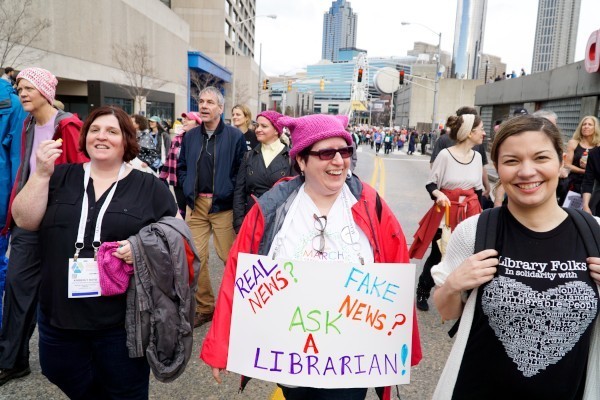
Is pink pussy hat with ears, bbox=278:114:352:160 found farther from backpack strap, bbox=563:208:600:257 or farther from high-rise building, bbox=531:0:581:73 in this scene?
high-rise building, bbox=531:0:581:73

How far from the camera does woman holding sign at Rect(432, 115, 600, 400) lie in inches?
68.6

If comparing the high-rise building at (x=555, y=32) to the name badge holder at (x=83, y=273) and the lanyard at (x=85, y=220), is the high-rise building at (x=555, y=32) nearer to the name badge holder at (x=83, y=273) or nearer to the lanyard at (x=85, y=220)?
the lanyard at (x=85, y=220)

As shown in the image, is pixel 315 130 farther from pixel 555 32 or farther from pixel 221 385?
pixel 555 32

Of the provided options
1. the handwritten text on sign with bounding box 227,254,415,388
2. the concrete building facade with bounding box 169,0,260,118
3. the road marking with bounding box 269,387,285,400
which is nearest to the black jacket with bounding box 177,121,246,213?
the road marking with bounding box 269,387,285,400

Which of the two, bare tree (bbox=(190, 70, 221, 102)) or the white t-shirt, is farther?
bare tree (bbox=(190, 70, 221, 102))

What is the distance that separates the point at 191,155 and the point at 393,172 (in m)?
16.0

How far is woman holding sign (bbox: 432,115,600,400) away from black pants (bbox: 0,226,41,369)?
8.61 ft

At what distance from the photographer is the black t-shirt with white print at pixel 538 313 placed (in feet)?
5.70

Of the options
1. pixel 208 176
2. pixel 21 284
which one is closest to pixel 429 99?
pixel 208 176

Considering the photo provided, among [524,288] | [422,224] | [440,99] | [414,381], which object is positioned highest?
[440,99]

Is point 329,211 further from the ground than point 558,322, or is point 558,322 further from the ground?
point 329,211

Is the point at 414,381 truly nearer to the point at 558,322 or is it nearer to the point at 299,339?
the point at 299,339

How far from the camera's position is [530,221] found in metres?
1.83

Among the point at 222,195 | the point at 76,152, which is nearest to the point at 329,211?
the point at 76,152
